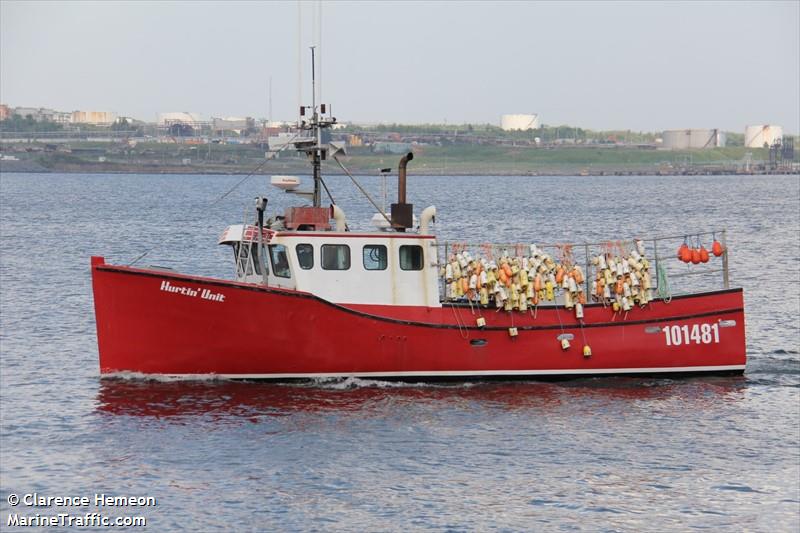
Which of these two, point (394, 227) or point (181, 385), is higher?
point (394, 227)

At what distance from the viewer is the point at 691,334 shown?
97.0ft

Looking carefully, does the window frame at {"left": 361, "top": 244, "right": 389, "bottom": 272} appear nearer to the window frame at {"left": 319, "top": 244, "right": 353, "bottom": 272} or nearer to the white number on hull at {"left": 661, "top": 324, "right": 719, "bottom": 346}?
the window frame at {"left": 319, "top": 244, "right": 353, "bottom": 272}

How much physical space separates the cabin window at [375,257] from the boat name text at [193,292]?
3.43m

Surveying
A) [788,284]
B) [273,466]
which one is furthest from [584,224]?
[273,466]

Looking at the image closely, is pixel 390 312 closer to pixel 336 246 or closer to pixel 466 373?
pixel 336 246

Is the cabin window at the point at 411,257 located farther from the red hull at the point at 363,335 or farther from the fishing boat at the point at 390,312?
the red hull at the point at 363,335

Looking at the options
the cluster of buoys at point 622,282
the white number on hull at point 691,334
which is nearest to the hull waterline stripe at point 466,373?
the white number on hull at point 691,334

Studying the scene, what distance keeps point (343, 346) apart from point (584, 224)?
63.9 m

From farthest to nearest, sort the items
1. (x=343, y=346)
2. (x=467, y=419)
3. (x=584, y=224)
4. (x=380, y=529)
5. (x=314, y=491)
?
(x=584, y=224) < (x=343, y=346) < (x=467, y=419) < (x=314, y=491) < (x=380, y=529)

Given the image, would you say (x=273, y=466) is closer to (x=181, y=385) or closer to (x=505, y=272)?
(x=181, y=385)

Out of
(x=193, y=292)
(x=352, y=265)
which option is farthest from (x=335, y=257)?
(x=193, y=292)

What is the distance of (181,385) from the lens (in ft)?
92.3

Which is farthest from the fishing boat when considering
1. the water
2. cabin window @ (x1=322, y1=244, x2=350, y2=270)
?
the water

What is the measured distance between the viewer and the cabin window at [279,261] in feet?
93.9
